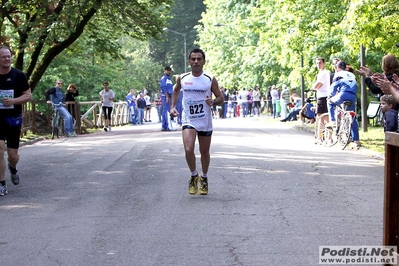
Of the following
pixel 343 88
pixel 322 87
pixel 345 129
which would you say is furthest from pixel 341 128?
pixel 322 87

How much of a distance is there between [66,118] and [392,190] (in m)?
22.9

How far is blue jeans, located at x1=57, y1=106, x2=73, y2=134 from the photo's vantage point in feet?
89.2

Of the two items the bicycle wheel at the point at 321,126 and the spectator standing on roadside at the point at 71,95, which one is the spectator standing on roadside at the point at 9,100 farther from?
the spectator standing on roadside at the point at 71,95

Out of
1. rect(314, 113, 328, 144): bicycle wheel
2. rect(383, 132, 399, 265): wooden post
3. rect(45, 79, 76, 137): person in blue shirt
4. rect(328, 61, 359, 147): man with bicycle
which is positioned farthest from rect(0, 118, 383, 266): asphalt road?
rect(45, 79, 76, 137): person in blue shirt

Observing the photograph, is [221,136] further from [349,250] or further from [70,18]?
[349,250]

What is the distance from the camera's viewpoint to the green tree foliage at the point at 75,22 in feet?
81.8

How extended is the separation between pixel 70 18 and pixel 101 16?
10.6 ft

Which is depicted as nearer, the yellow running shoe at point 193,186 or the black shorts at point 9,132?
the yellow running shoe at point 193,186

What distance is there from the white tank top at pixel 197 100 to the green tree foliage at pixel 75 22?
13684mm

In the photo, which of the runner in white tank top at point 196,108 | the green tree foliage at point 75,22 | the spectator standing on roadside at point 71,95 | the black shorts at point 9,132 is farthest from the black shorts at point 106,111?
the runner in white tank top at point 196,108

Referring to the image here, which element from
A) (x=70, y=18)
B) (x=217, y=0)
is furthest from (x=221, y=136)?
(x=217, y=0)

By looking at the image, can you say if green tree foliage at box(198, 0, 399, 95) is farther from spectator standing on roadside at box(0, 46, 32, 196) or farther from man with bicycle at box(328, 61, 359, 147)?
spectator standing on roadside at box(0, 46, 32, 196)

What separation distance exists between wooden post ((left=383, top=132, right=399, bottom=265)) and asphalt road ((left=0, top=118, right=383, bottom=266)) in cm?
138

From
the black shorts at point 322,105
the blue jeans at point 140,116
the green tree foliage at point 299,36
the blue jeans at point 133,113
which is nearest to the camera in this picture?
the green tree foliage at point 299,36
